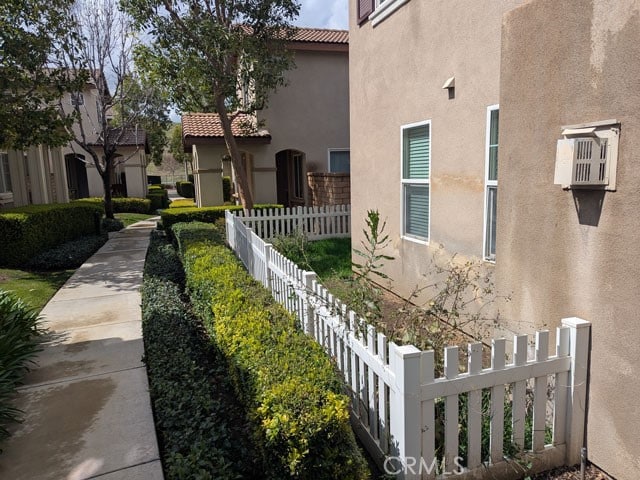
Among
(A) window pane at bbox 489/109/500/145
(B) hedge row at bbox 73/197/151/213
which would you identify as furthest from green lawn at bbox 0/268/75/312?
(B) hedge row at bbox 73/197/151/213

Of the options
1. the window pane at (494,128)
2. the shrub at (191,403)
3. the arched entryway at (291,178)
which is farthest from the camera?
the arched entryway at (291,178)

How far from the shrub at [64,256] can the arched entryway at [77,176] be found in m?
16.5

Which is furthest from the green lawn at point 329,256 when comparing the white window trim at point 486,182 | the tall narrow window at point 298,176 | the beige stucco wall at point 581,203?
the beige stucco wall at point 581,203

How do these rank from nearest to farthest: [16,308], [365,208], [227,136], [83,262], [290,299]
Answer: [290,299], [16,308], [365,208], [83,262], [227,136]

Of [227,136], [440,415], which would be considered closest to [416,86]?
[440,415]

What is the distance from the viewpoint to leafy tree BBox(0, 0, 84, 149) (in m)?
8.96

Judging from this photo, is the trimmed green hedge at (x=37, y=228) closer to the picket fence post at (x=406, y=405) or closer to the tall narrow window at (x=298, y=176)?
the tall narrow window at (x=298, y=176)

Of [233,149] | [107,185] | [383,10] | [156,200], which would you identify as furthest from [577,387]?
[156,200]

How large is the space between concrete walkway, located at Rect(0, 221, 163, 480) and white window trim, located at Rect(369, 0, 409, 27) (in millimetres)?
5641

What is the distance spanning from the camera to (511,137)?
364 centimetres

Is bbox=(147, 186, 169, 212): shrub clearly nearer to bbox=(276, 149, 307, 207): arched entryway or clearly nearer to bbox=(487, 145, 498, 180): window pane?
bbox=(276, 149, 307, 207): arched entryway

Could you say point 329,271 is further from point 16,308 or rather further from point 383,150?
point 16,308

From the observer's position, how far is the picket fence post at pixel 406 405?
2590mm

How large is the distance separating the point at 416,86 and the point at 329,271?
4.07m
